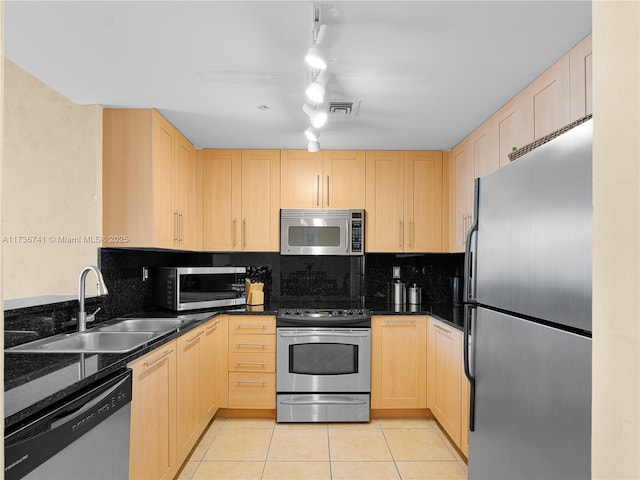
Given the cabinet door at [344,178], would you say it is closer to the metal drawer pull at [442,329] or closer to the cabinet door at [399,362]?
the cabinet door at [399,362]

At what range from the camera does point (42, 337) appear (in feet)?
7.40

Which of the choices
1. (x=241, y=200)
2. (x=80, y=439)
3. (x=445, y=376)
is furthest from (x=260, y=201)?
(x=80, y=439)

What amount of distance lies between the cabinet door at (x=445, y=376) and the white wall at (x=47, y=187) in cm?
228

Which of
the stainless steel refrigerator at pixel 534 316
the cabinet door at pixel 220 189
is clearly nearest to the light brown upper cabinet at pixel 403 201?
the cabinet door at pixel 220 189

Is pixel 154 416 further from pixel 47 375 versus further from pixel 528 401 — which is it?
pixel 528 401

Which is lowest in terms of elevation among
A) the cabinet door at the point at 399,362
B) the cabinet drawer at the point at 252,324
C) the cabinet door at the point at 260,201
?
the cabinet door at the point at 399,362

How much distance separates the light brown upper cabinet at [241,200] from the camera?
154 inches

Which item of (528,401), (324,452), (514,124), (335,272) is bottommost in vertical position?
(324,452)

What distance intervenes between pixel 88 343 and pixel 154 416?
597 millimetres

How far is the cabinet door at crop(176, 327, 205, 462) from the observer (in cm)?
259

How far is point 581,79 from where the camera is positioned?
1913 millimetres

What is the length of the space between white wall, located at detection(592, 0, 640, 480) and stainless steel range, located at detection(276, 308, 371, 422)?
302 cm

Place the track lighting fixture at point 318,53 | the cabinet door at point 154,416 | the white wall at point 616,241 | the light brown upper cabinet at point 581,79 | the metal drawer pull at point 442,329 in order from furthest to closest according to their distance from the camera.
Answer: the metal drawer pull at point 442,329 < the cabinet door at point 154,416 < the light brown upper cabinet at point 581,79 < the track lighting fixture at point 318,53 < the white wall at point 616,241

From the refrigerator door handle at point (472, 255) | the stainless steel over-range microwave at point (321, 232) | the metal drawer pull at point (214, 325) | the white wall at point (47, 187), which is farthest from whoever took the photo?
the stainless steel over-range microwave at point (321, 232)
